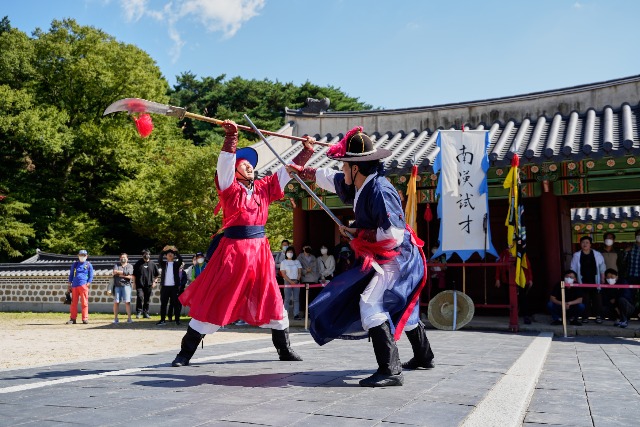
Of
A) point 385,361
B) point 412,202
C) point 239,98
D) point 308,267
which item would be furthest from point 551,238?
point 239,98

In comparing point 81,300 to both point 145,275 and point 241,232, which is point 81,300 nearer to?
point 145,275

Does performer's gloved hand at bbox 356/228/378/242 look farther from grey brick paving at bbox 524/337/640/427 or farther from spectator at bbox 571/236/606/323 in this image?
spectator at bbox 571/236/606/323

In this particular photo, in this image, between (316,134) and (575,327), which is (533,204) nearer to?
(575,327)

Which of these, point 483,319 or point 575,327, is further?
point 483,319

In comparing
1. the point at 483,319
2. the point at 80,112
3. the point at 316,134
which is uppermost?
the point at 80,112

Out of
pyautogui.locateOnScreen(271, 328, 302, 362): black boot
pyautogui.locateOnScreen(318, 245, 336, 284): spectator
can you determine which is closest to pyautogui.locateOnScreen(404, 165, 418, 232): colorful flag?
pyautogui.locateOnScreen(318, 245, 336, 284): spectator

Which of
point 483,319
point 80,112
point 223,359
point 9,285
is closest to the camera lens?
point 223,359

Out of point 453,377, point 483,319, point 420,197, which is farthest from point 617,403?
point 420,197

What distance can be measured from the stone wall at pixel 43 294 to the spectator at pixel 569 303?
12.2 m

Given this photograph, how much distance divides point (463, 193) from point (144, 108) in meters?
6.30

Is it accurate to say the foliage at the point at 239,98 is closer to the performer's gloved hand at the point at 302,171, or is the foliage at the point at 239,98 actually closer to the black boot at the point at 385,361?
the performer's gloved hand at the point at 302,171

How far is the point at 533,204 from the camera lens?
1138 centimetres

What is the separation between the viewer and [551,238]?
1012cm

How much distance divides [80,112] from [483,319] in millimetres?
23594
